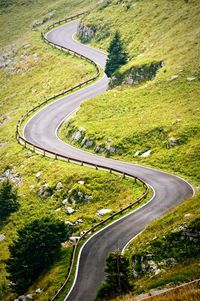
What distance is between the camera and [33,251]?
130 feet

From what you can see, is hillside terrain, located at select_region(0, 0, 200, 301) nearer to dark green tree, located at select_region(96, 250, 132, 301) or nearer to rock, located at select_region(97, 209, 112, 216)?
rock, located at select_region(97, 209, 112, 216)

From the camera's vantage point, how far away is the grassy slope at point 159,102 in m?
54.6

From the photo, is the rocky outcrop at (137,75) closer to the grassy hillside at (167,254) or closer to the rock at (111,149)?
the rock at (111,149)

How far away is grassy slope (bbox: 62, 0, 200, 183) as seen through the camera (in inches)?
2151

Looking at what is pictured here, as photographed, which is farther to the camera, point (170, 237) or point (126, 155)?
point (126, 155)

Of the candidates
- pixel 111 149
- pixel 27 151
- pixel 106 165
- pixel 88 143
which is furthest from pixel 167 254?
pixel 27 151

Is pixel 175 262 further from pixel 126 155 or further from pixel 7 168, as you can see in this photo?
pixel 7 168

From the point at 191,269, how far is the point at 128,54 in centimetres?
6576

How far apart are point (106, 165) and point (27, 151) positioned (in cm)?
1516

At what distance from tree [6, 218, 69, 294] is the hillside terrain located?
127cm

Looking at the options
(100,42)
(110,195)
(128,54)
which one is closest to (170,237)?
(110,195)

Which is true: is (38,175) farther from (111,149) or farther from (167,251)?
(167,251)

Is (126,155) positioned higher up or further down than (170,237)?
further down

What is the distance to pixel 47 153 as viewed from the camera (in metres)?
63.2
